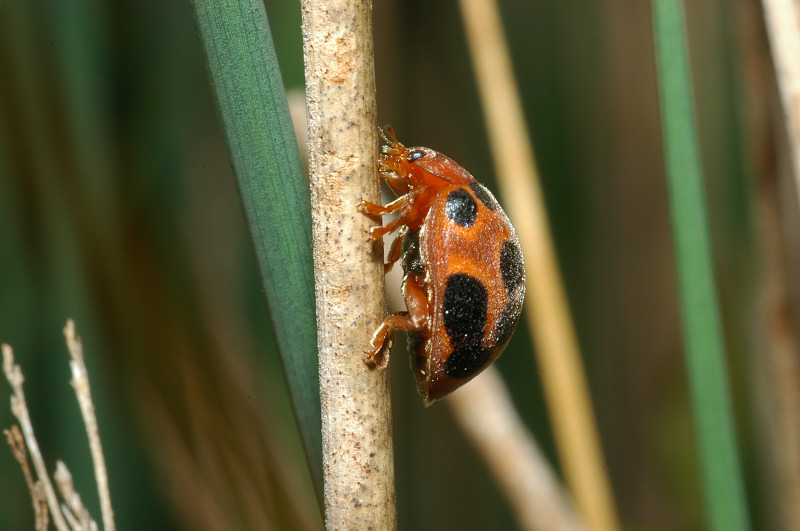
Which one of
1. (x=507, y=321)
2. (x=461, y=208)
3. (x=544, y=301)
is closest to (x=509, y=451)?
(x=544, y=301)

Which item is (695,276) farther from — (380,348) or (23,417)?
(23,417)

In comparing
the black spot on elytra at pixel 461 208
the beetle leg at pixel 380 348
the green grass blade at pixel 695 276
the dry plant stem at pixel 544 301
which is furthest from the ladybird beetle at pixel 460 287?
the dry plant stem at pixel 544 301

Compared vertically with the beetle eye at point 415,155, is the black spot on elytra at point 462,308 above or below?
below

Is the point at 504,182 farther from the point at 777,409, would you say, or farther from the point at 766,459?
the point at 766,459

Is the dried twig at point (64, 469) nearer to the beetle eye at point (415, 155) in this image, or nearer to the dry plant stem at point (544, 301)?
the beetle eye at point (415, 155)

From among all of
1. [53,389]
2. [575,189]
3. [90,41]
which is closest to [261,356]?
[53,389]

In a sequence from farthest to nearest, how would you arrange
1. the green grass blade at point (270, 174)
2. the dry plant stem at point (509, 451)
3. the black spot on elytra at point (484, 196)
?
Answer: the dry plant stem at point (509, 451) < the black spot on elytra at point (484, 196) < the green grass blade at point (270, 174)

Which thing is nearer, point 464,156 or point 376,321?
point 376,321
